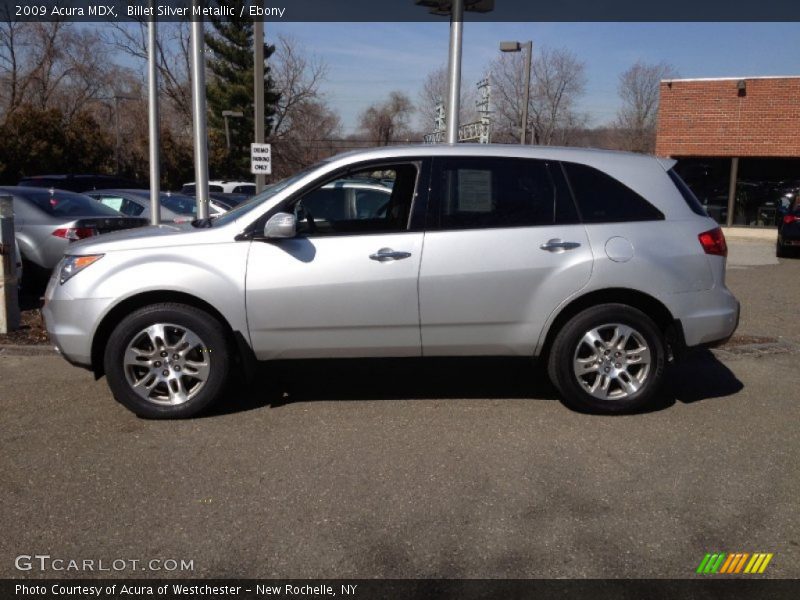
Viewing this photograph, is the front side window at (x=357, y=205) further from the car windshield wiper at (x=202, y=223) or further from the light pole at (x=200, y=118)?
the light pole at (x=200, y=118)

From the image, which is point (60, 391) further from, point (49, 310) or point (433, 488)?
point (433, 488)

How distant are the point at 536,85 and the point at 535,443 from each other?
3406 cm

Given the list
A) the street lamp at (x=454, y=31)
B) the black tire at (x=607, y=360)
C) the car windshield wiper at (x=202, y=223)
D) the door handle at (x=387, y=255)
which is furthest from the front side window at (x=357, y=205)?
the street lamp at (x=454, y=31)

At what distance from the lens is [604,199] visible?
5.28 meters

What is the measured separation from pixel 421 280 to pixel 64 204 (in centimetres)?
664

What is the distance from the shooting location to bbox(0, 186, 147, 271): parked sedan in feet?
30.0

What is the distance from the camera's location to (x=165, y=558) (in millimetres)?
3314

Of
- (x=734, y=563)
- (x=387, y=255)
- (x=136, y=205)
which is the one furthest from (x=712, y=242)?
(x=136, y=205)

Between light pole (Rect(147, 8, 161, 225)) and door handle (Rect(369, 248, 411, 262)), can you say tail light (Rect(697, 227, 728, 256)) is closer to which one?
door handle (Rect(369, 248, 411, 262))

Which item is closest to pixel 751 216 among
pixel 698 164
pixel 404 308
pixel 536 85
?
pixel 698 164

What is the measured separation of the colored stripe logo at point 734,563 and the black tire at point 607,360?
1885 millimetres

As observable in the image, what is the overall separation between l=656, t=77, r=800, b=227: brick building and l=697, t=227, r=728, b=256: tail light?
18.8 m

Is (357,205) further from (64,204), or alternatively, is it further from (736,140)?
(736,140)
